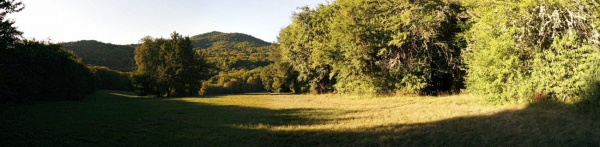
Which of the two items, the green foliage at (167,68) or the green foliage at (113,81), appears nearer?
the green foliage at (167,68)

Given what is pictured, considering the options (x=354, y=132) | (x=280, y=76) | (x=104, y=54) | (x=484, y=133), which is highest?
(x=104, y=54)

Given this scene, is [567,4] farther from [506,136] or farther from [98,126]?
[98,126]

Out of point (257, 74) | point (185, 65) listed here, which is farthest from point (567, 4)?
point (257, 74)

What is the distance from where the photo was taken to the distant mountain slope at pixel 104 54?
89475mm

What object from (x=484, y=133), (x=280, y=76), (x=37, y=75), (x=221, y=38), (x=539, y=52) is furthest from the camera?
(x=221, y=38)

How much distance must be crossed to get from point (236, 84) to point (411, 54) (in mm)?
48718

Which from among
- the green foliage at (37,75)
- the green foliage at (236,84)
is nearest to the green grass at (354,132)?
the green foliage at (37,75)

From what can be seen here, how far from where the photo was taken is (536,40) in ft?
48.8

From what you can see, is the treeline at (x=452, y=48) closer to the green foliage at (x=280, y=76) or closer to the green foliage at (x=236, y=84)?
the green foliage at (x=280, y=76)

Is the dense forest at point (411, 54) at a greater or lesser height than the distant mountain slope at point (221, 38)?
lesser

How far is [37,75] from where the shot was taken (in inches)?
1018

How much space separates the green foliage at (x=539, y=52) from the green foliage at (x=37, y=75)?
78.6ft

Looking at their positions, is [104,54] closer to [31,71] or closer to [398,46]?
[31,71]

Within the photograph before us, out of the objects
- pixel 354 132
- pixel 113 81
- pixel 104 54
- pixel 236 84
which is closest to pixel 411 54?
pixel 354 132
